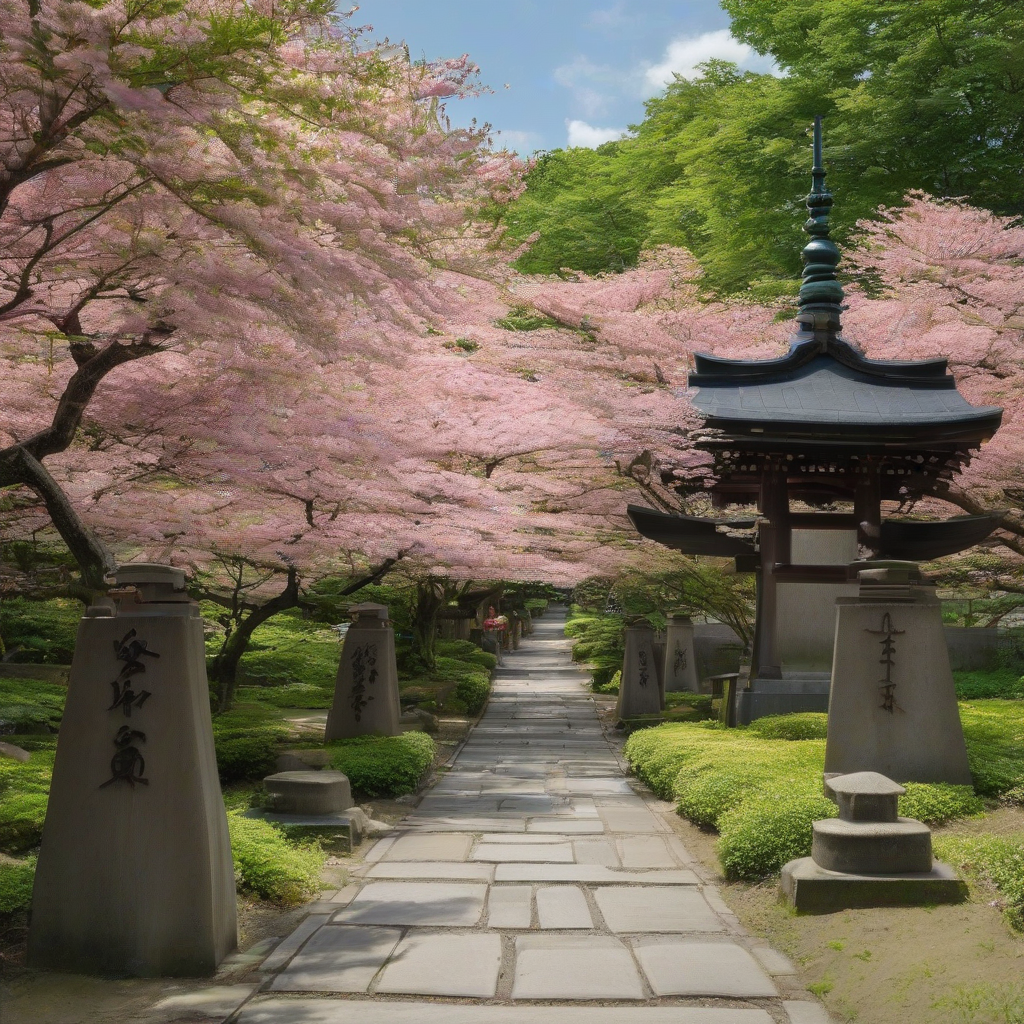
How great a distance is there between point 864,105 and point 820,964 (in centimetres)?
2041

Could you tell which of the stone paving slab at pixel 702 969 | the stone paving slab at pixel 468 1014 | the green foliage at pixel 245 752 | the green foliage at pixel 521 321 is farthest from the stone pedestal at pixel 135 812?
the green foliage at pixel 521 321

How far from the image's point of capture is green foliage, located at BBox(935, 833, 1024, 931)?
5598 millimetres

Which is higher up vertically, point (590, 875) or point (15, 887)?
point (15, 887)

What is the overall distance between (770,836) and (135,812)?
14.1 feet

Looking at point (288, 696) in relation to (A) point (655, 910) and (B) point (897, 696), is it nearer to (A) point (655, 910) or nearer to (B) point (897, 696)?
(B) point (897, 696)

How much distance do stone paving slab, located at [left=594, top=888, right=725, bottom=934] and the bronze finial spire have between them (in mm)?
9245

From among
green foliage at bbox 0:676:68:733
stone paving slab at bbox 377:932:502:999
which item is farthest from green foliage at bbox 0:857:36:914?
green foliage at bbox 0:676:68:733

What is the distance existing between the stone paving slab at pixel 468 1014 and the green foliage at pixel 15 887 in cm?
190

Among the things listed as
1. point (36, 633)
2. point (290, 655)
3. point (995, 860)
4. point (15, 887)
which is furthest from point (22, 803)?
point (290, 655)

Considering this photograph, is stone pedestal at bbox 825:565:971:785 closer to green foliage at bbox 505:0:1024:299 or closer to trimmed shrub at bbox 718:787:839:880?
trimmed shrub at bbox 718:787:839:880

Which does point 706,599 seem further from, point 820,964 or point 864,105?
point 820,964

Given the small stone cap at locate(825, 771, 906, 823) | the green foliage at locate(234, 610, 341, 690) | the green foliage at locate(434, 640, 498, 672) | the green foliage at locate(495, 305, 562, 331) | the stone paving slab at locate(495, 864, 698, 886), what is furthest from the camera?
the green foliage at locate(434, 640, 498, 672)

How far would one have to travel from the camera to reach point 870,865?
633 cm

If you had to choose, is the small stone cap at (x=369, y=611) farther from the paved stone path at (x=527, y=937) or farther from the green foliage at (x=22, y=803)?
the green foliage at (x=22, y=803)
